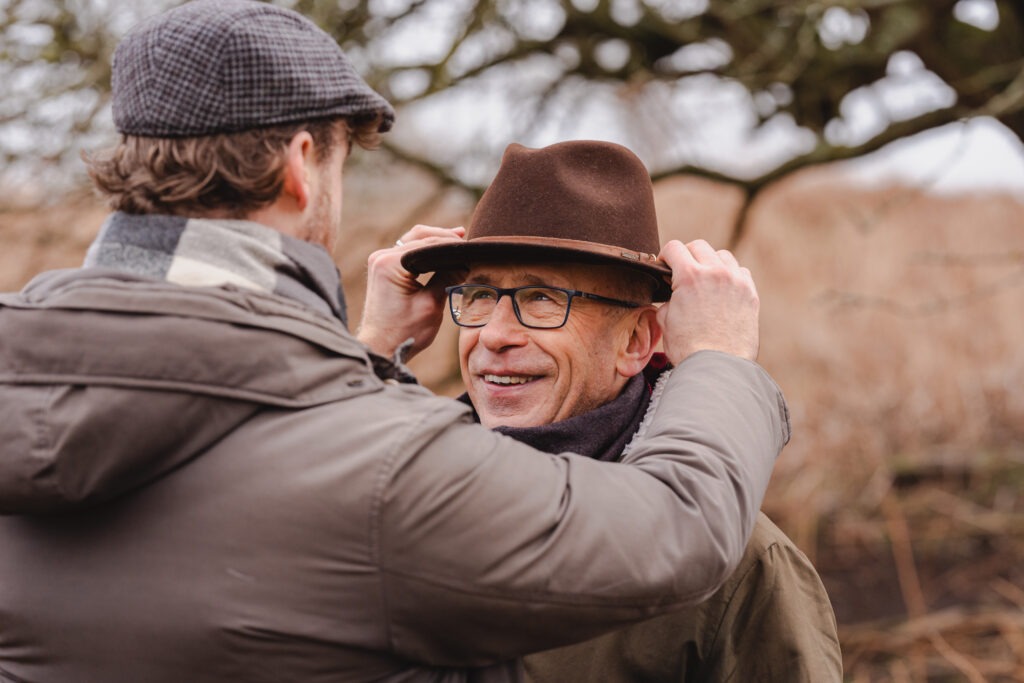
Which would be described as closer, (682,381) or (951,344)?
(682,381)

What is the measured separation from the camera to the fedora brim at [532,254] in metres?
2.17

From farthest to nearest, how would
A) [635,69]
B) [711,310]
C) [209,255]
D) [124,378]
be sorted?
[635,69] < [711,310] < [209,255] < [124,378]

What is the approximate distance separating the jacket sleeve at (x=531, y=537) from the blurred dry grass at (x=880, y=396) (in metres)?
2.58

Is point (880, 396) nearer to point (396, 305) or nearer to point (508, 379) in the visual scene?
point (508, 379)

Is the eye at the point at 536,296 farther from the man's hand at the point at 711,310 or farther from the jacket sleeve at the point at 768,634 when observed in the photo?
the jacket sleeve at the point at 768,634

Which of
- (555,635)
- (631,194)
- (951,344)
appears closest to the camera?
(555,635)

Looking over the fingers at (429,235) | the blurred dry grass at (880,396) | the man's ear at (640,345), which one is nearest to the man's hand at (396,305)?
the fingers at (429,235)

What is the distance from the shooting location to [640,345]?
241 cm

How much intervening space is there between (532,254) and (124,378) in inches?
46.5

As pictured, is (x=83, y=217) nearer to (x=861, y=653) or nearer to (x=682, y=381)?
(x=682, y=381)

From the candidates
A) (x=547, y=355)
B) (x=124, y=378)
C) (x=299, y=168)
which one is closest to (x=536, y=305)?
(x=547, y=355)

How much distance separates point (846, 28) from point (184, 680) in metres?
4.18

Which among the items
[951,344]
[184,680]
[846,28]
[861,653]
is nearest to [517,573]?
[184,680]

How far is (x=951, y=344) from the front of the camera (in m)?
8.36
